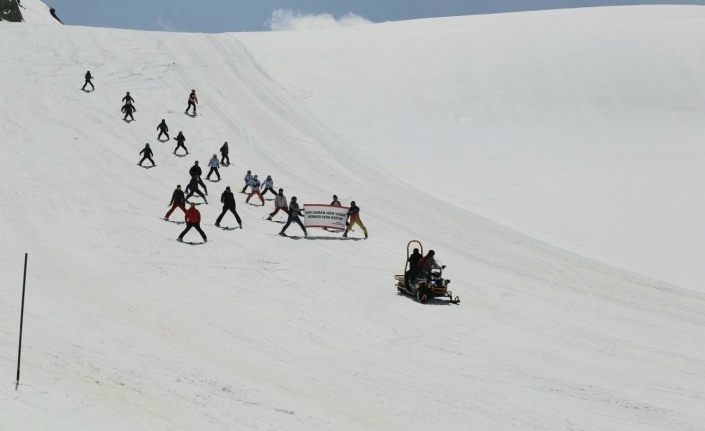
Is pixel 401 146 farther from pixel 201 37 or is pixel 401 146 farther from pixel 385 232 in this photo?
pixel 201 37

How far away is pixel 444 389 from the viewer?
11.4 metres

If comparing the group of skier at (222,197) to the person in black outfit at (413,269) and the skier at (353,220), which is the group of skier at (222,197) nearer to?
the skier at (353,220)

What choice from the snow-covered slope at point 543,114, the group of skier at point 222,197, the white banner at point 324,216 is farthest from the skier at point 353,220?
the snow-covered slope at point 543,114

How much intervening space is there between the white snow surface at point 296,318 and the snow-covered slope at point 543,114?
383 cm

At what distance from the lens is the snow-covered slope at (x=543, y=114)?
99.6 feet

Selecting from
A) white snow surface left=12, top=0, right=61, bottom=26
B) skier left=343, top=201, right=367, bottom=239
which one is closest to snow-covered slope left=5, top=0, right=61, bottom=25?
white snow surface left=12, top=0, right=61, bottom=26

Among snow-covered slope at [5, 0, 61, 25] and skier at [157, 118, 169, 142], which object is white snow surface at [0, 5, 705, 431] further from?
snow-covered slope at [5, 0, 61, 25]

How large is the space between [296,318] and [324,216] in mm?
9177

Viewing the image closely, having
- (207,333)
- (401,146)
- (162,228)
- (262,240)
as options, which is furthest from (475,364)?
(401,146)

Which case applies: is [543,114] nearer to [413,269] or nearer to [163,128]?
[163,128]

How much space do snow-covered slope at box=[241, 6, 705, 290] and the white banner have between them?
8570mm

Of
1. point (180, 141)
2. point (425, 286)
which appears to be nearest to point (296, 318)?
point (425, 286)

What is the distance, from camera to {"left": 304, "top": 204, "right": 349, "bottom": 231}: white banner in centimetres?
2352

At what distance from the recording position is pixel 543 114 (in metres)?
47.2
